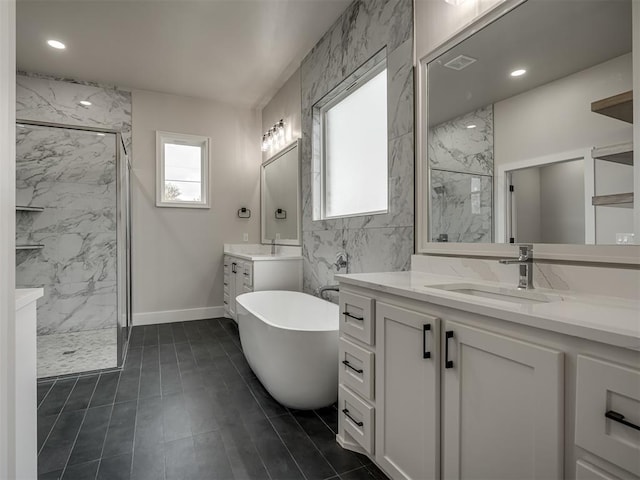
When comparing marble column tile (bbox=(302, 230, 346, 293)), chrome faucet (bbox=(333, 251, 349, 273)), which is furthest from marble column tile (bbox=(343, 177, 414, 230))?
marble column tile (bbox=(302, 230, 346, 293))

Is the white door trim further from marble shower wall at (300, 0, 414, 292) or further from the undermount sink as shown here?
marble shower wall at (300, 0, 414, 292)

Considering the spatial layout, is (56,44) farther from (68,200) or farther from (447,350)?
(447,350)

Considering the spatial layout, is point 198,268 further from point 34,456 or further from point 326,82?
point 34,456

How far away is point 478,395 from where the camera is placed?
1005 millimetres

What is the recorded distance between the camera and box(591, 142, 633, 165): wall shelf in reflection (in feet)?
3.58

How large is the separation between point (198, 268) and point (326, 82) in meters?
2.75

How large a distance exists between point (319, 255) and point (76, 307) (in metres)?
2.89

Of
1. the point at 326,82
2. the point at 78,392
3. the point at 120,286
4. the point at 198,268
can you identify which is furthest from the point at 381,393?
the point at 198,268

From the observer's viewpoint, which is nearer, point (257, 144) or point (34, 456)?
point (34, 456)

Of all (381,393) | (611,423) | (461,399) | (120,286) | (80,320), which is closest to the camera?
(611,423)

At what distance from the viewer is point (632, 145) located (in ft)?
3.55

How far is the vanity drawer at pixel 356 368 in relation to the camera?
58.1 inches

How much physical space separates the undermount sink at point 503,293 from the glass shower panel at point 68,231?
11.0ft

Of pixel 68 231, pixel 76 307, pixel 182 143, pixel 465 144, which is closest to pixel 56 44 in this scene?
pixel 182 143
